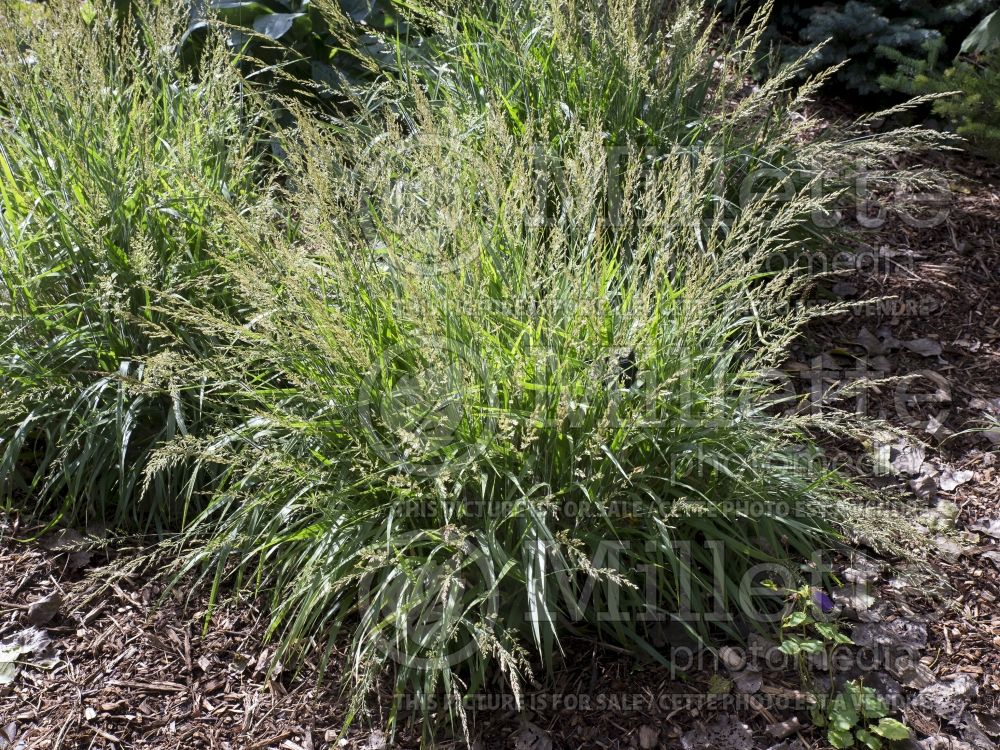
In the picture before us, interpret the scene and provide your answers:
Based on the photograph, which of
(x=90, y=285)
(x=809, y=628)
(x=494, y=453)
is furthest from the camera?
(x=90, y=285)

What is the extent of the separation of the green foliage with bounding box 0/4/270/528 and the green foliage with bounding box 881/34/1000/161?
2976mm

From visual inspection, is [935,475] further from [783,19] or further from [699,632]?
[783,19]

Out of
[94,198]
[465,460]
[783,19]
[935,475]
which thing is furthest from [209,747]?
[783,19]

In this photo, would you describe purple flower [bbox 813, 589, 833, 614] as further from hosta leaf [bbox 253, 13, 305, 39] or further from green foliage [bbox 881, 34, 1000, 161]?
hosta leaf [bbox 253, 13, 305, 39]

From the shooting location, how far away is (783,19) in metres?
5.00

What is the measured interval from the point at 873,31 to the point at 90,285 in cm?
376

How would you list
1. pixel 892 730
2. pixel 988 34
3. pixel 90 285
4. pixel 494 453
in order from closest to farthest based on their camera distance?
pixel 892 730 → pixel 494 453 → pixel 90 285 → pixel 988 34

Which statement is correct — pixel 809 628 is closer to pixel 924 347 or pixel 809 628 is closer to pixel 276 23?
pixel 924 347

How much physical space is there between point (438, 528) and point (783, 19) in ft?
12.8

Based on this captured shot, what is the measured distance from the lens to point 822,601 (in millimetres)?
2510

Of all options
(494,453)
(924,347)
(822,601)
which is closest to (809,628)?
(822,601)

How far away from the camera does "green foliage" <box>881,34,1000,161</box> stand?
404cm

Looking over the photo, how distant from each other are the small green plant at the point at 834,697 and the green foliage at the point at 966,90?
8.54 feet

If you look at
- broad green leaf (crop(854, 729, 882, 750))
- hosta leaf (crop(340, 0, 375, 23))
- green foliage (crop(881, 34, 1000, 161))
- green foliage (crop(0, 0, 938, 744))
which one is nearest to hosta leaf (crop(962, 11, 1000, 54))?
green foliage (crop(881, 34, 1000, 161))
